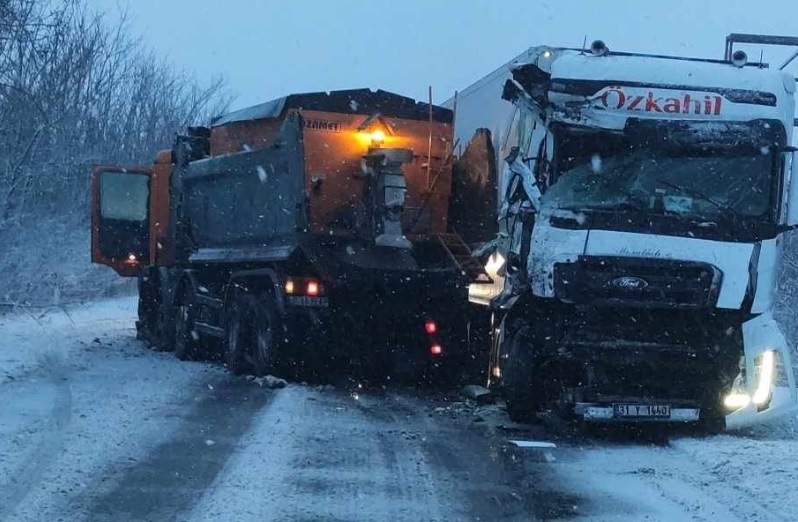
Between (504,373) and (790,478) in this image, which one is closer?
(790,478)

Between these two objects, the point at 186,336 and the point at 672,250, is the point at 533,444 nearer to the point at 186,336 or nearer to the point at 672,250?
the point at 672,250

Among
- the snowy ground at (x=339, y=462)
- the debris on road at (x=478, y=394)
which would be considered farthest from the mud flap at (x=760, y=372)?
the debris on road at (x=478, y=394)

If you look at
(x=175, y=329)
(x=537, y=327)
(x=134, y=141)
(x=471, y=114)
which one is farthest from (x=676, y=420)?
(x=134, y=141)

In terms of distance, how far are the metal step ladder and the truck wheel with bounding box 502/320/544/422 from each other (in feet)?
7.64

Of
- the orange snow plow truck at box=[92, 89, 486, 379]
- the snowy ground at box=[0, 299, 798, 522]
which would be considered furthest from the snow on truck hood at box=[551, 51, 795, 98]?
the orange snow plow truck at box=[92, 89, 486, 379]

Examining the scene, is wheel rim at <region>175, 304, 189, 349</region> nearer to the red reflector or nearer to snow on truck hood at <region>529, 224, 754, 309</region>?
the red reflector

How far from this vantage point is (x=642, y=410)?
388 inches

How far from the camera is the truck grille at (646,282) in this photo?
388 inches

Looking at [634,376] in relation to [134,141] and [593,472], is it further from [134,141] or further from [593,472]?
[134,141]

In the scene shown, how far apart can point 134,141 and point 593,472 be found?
38.1 m

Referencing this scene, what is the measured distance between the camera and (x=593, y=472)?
343 inches

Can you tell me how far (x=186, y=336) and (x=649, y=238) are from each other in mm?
9930

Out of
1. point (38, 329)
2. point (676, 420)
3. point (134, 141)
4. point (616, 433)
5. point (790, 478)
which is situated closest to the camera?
point (790, 478)

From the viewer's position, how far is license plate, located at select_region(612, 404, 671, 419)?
9.81 meters
